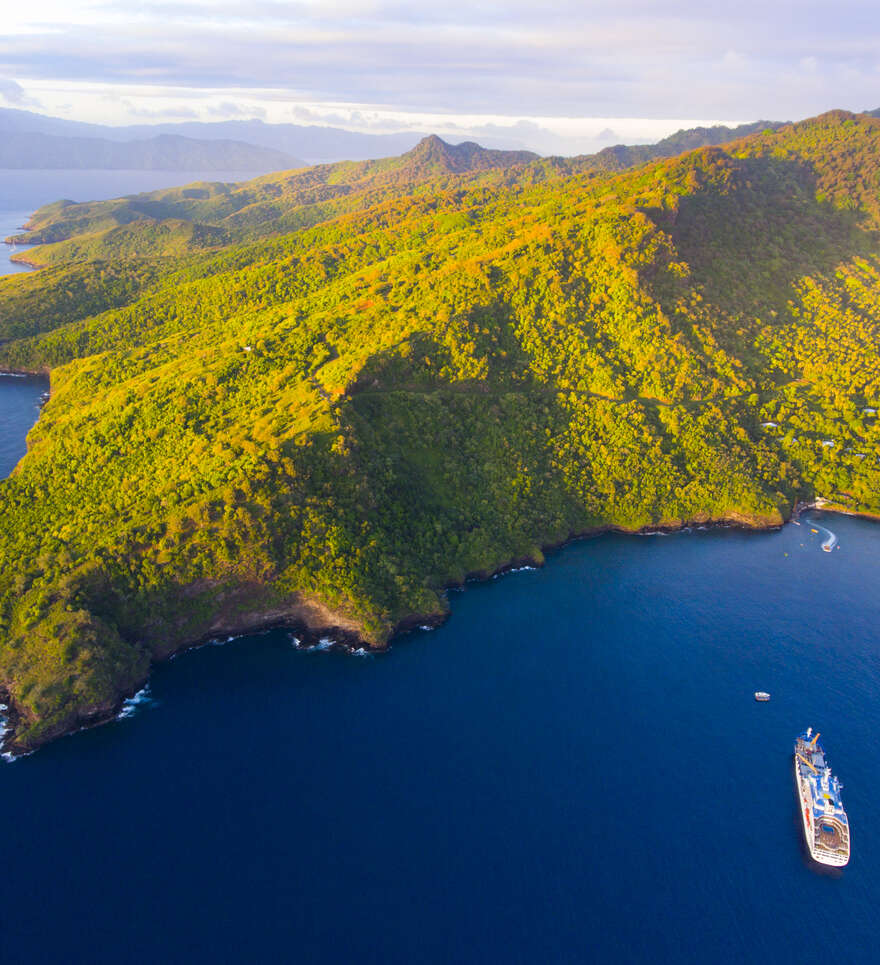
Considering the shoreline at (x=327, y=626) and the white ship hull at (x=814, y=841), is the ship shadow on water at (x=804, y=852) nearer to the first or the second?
the white ship hull at (x=814, y=841)

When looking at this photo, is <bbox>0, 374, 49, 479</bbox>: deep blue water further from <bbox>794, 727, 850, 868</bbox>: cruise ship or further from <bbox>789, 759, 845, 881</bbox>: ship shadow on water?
<bbox>794, 727, 850, 868</bbox>: cruise ship

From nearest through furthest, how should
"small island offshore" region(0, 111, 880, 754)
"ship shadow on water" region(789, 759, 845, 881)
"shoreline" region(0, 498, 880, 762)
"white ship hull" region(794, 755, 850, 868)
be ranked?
1. "ship shadow on water" region(789, 759, 845, 881)
2. "white ship hull" region(794, 755, 850, 868)
3. "shoreline" region(0, 498, 880, 762)
4. "small island offshore" region(0, 111, 880, 754)

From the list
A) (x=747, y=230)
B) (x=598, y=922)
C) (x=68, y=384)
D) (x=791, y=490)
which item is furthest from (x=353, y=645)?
(x=747, y=230)

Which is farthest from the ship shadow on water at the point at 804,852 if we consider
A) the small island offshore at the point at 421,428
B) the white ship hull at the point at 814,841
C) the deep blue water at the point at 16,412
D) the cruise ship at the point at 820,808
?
the deep blue water at the point at 16,412

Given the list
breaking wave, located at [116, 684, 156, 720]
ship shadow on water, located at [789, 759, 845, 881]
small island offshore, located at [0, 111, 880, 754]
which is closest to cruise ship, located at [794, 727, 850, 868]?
ship shadow on water, located at [789, 759, 845, 881]

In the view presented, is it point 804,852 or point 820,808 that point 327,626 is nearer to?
point 804,852
